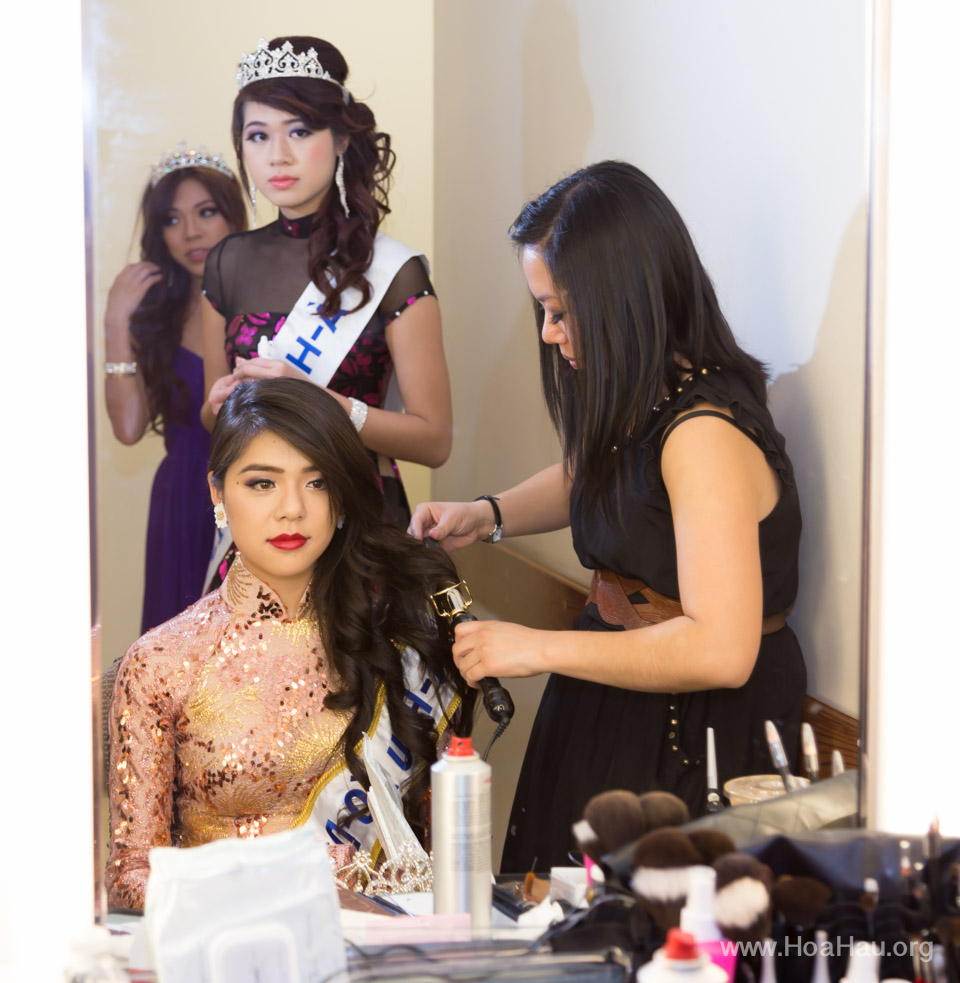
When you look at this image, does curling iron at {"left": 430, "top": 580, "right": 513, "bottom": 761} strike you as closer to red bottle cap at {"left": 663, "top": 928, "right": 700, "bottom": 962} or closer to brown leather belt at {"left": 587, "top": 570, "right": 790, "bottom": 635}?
brown leather belt at {"left": 587, "top": 570, "right": 790, "bottom": 635}

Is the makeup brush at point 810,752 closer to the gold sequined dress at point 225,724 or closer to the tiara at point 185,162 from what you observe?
the gold sequined dress at point 225,724

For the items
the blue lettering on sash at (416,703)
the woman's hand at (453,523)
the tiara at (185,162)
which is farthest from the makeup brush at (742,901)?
the tiara at (185,162)

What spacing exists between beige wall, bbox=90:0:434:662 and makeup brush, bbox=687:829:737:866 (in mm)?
811

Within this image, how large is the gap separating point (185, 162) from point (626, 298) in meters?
0.79

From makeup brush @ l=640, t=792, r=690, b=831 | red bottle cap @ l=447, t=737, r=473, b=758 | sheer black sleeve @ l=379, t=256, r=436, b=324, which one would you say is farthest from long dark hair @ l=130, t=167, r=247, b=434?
makeup brush @ l=640, t=792, r=690, b=831

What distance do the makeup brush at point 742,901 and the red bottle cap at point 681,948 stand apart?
0.03 m

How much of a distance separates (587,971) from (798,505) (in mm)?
516

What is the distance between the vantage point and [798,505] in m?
1.06

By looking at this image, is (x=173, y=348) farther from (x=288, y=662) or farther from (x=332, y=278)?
(x=288, y=662)

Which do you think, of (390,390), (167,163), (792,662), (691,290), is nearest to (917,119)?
(691,290)

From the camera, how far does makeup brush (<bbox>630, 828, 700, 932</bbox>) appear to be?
71 centimetres

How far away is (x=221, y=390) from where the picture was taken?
1.50 metres

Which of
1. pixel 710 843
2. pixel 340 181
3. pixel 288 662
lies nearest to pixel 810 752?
pixel 710 843

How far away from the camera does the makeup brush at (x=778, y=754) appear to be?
0.92m
